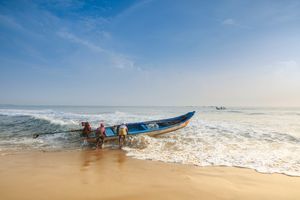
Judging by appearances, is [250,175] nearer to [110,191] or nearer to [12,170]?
[110,191]

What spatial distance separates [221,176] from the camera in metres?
6.15

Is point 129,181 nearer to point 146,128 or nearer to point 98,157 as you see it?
point 98,157

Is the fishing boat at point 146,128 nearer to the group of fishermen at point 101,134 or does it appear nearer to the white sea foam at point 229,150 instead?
the group of fishermen at point 101,134

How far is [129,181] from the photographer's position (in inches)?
221

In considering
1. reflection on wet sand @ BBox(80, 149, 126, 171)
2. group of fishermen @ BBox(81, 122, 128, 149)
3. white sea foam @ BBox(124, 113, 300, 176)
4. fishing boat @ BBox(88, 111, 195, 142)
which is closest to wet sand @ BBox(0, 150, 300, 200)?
reflection on wet sand @ BBox(80, 149, 126, 171)

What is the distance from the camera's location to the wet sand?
4.75 m

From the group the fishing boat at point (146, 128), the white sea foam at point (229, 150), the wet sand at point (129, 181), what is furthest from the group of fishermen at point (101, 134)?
the wet sand at point (129, 181)

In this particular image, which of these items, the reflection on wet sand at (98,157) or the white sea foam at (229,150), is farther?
the white sea foam at (229,150)

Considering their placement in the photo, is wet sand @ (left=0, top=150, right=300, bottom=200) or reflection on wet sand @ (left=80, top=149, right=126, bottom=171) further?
reflection on wet sand @ (left=80, top=149, right=126, bottom=171)

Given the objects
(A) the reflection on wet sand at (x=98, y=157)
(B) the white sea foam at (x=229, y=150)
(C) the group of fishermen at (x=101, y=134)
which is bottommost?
(A) the reflection on wet sand at (x=98, y=157)

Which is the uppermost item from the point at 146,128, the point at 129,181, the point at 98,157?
the point at 146,128

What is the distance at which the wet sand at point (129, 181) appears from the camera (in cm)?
475

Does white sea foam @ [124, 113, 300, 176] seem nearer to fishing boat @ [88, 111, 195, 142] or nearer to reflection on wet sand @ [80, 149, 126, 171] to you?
fishing boat @ [88, 111, 195, 142]

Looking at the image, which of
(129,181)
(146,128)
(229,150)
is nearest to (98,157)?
(129,181)
